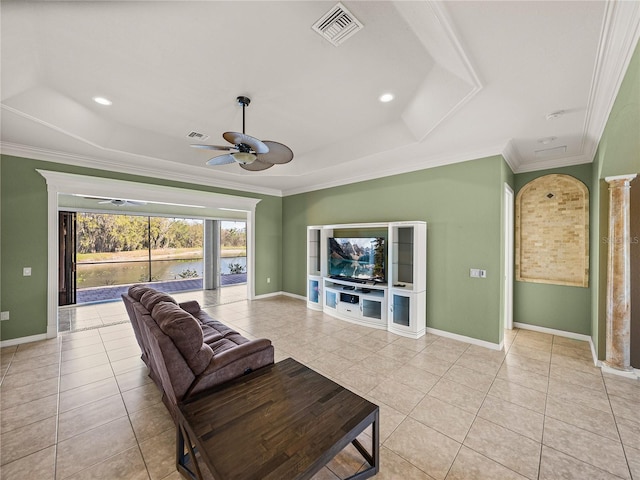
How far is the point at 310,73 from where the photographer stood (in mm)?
2408

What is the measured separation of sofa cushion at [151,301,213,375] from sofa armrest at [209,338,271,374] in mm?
59

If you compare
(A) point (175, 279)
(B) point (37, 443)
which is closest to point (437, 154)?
(B) point (37, 443)

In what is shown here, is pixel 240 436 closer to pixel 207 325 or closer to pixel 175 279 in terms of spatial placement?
pixel 207 325

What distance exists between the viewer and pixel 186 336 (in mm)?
1886

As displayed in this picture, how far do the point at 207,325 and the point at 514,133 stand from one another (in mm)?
4462

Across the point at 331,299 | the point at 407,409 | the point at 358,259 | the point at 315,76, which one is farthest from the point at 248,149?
the point at 331,299

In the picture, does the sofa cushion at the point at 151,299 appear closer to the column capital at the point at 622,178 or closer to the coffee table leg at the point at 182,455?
the coffee table leg at the point at 182,455

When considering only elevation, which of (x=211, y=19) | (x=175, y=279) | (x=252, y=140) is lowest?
(x=175, y=279)

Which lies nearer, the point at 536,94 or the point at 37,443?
the point at 37,443

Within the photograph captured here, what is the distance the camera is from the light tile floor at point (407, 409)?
1.75m

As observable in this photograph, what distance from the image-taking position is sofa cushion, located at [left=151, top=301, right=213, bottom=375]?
6.08 feet

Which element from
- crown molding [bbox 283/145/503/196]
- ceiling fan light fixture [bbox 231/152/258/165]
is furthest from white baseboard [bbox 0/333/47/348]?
crown molding [bbox 283/145/503/196]

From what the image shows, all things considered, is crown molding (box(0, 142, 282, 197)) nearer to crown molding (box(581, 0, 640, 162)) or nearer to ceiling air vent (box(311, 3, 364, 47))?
ceiling air vent (box(311, 3, 364, 47))

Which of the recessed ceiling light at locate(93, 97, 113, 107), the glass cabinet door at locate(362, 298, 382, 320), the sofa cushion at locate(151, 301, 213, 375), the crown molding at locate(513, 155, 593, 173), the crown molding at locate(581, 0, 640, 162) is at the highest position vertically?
the recessed ceiling light at locate(93, 97, 113, 107)
